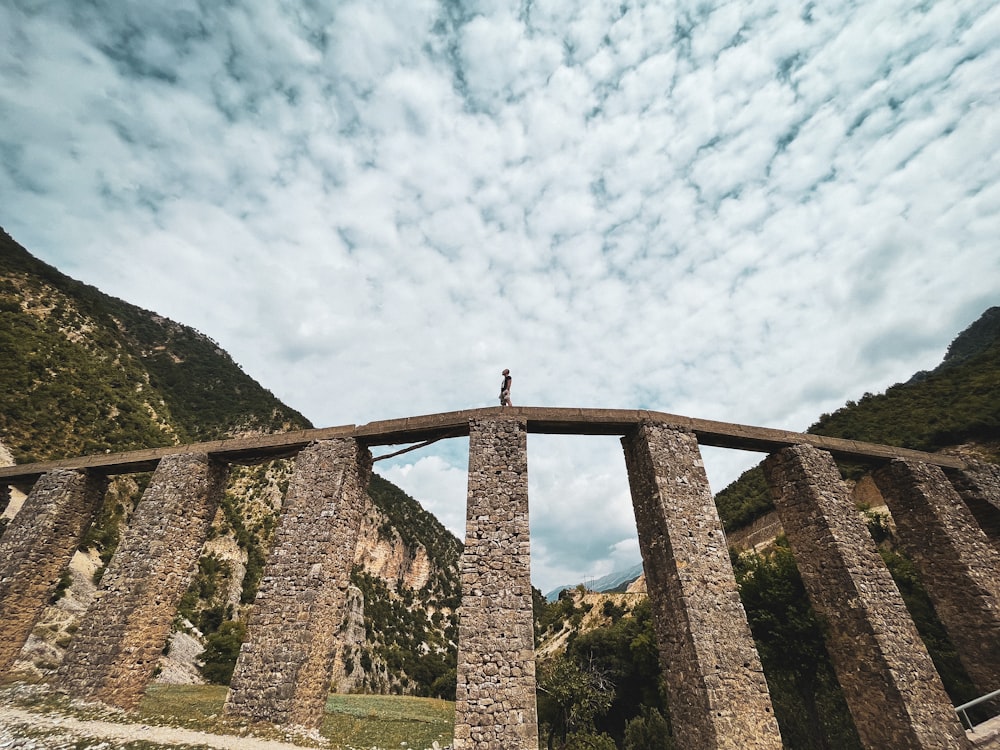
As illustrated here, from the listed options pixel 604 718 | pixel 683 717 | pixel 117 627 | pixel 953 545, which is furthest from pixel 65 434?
pixel 953 545

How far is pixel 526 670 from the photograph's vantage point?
754 centimetres

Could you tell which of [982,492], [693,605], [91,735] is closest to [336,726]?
[91,735]

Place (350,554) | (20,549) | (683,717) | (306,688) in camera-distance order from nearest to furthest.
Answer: (683,717), (306,688), (350,554), (20,549)

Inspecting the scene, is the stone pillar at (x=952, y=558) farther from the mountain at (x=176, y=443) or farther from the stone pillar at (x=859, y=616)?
the mountain at (x=176, y=443)

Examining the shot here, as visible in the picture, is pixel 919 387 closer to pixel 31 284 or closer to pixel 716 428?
pixel 716 428

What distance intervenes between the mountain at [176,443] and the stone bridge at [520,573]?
7.77 m

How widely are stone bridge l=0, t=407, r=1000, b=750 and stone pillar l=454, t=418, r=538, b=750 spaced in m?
0.03

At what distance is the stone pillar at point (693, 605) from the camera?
24.7 feet

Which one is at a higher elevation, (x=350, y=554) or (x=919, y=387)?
(x=919, y=387)

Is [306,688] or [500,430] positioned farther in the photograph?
[500,430]

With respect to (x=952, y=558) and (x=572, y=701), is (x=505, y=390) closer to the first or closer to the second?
(x=952, y=558)

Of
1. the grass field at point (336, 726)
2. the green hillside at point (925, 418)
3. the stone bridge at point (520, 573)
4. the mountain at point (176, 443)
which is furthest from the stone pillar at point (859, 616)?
the mountain at point (176, 443)

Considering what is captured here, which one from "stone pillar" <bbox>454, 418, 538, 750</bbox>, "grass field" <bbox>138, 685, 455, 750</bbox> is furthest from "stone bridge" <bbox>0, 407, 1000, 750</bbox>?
"grass field" <bbox>138, 685, 455, 750</bbox>

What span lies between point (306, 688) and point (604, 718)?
27.3 metres
